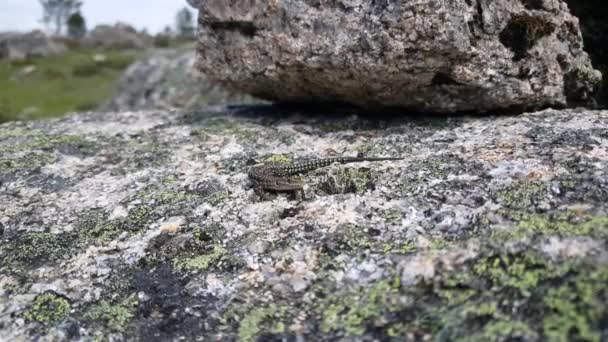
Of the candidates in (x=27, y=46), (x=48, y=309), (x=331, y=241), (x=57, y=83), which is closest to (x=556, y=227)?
(x=331, y=241)

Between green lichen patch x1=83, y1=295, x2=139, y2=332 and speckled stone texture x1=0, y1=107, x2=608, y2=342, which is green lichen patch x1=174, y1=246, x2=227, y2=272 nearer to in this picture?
speckled stone texture x1=0, y1=107, x2=608, y2=342

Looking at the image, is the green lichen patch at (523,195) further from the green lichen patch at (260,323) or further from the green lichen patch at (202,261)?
the green lichen patch at (202,261)

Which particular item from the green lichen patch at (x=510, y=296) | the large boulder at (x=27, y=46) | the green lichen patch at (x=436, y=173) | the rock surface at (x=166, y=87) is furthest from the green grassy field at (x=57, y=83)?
the green lichen patch at (x=510, y=296)

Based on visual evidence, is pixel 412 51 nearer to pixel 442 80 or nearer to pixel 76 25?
pixel 442 80

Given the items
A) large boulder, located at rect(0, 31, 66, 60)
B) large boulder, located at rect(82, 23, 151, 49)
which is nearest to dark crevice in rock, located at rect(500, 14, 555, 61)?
large boulder, located at rect(0, 31, 66, 60)

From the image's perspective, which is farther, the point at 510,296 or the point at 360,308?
the point at 360,308

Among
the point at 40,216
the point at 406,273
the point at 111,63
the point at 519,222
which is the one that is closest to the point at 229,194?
the point at 40,216

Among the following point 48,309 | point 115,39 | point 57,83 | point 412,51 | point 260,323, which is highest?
point 412,51
